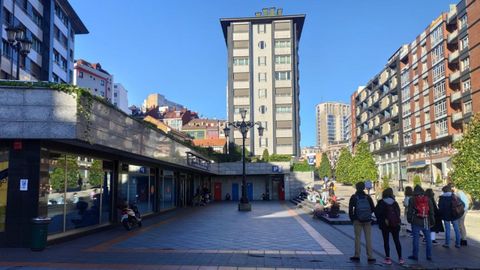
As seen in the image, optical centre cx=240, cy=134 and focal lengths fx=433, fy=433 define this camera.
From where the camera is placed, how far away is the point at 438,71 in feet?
203

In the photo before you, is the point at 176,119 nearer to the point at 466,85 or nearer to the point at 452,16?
the point at 452,16

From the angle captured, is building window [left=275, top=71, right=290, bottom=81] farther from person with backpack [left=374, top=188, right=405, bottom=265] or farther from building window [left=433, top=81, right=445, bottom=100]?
person with backpack [left=374, top=188, right=405, bottom=265]

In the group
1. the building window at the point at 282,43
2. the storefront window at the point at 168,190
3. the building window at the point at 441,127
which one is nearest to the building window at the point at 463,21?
the building window at the point at 441,127

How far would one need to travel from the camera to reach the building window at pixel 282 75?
76.2 m

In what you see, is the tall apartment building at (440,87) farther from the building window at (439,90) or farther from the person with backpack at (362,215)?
the person with backpack at (362,215)

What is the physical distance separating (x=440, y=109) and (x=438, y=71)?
547 cm

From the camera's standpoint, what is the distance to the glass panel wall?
11.5m

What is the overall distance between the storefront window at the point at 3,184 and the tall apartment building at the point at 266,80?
6378cm

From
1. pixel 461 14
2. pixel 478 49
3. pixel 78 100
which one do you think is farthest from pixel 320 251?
pixel 461 14

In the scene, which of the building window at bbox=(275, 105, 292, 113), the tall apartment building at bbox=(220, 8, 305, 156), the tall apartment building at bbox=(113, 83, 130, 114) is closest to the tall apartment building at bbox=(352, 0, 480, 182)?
the tall apartment building at bbox=(220, 8, 305, 156)

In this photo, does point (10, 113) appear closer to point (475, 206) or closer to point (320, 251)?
point (320, 251)

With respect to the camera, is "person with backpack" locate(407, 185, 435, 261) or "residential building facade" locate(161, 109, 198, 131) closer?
"person with backpack" locate(407, 185, 435, 261)

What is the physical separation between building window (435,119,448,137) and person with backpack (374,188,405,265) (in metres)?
55.7

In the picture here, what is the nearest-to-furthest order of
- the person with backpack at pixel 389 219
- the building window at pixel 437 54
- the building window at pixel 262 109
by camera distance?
the person with backpack at pixel 389 219 < the building window at pixel 437 54 < the building window at pixel 262 109
